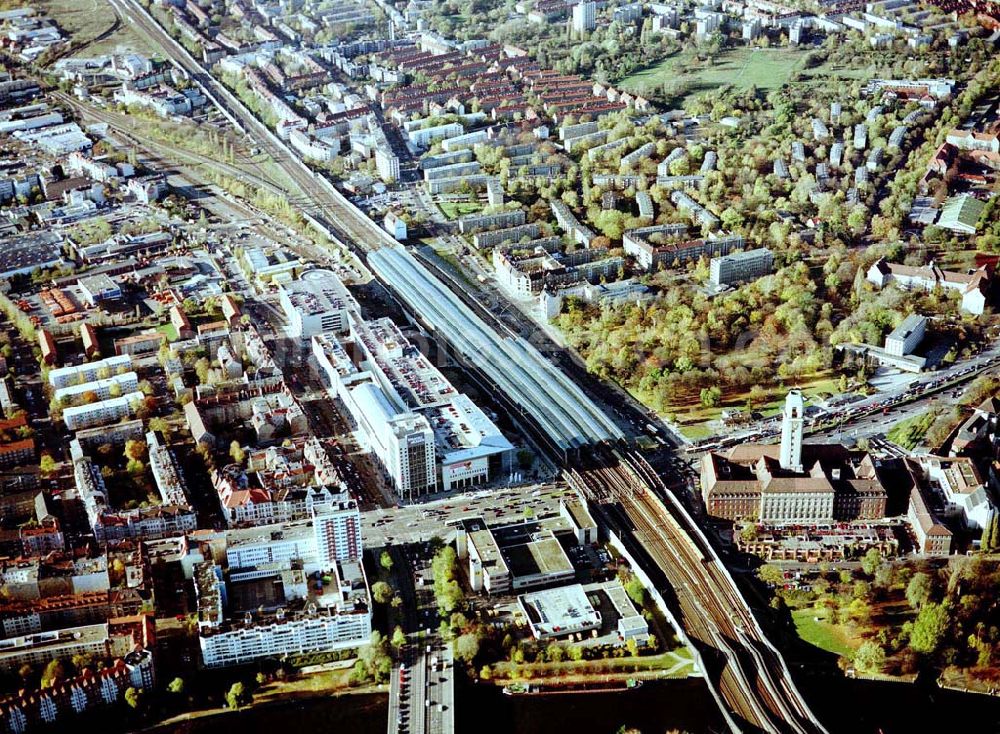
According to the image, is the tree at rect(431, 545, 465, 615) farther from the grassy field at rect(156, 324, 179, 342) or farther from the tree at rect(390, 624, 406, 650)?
the grassy field at rect(156, 324, 179, 342)

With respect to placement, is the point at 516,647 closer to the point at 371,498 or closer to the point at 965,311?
the point at 371,498

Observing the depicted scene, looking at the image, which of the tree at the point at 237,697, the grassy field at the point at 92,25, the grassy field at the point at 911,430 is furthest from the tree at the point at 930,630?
the grassy field at the point at 92,25

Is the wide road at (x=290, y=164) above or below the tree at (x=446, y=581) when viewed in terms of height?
above

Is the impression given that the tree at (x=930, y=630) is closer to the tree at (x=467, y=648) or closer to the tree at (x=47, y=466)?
the tree at (x=467, y=648)

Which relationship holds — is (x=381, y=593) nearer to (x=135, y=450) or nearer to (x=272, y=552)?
(x=272, y=552)

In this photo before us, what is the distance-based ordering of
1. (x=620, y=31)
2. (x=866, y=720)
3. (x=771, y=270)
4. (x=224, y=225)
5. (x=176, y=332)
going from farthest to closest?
1. (x=620, y=31)
2. (x=224, y=225)
3. (x=771, y=270)
4. (x=176, y=332)
5. (x=866, y=720)

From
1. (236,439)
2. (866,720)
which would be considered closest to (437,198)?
(236,439)

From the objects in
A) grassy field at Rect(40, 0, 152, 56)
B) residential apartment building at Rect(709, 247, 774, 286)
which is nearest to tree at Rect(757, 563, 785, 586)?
residential apartment building at Rect(709, 247, 774, 286)

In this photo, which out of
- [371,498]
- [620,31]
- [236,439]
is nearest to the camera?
[371,498]
